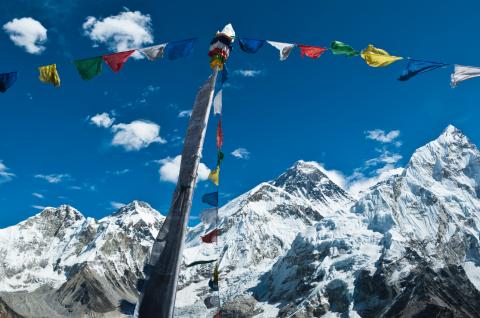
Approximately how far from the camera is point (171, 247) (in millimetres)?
12820

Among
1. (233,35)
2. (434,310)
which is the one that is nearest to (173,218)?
(233,35)

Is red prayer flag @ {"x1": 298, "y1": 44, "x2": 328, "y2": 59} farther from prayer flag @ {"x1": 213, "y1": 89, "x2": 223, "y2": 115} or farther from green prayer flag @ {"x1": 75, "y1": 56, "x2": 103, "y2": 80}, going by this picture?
green prayer flag @ {"x1": 75, "y1": 56, "x2": 103, "y2": 80}

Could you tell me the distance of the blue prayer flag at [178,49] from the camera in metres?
17.6

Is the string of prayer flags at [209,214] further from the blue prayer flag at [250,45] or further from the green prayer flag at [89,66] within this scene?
the green prayer flag at [89,66]

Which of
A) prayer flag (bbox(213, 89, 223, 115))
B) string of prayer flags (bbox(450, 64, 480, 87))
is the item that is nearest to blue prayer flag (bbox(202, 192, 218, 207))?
prayer flag (bbox(213, 89, 223, 115))

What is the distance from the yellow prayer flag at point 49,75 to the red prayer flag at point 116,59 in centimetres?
334

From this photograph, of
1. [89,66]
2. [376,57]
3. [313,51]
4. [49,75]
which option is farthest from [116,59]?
[376,57]

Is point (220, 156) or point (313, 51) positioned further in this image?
point (313, 51)

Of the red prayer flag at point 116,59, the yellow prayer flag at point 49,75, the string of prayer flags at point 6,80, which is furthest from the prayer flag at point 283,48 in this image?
the string of prayer flags at point 6,80

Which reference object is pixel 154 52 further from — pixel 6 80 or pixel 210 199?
pixel 6 80

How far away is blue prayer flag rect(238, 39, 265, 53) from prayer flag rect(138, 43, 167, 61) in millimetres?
2710

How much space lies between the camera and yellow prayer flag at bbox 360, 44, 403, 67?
1900 centimetres

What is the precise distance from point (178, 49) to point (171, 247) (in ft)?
25.1

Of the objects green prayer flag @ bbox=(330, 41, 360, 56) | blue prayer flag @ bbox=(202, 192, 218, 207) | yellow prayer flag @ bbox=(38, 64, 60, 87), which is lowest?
blue prayer flag @ bbox=(202, 192, 218, 207)
